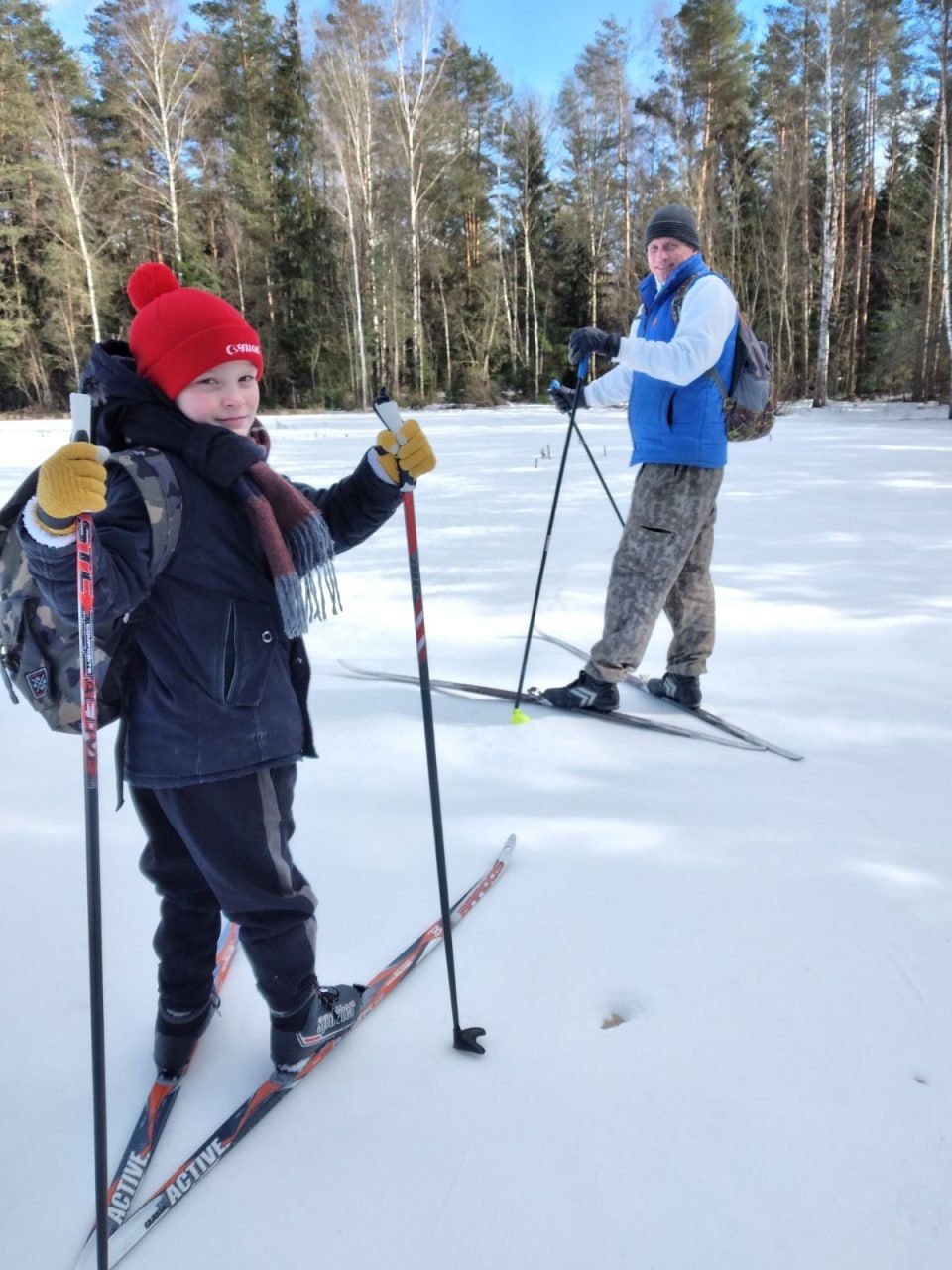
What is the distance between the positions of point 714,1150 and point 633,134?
2554 cm

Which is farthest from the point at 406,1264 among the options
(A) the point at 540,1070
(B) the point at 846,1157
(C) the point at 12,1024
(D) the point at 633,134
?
(D) the point at 633,134

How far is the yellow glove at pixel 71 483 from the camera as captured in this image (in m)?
1.04

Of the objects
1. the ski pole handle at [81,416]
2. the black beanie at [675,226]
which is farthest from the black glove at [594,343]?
the ski pole handle at [81,416]

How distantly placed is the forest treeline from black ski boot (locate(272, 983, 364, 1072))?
667 inches

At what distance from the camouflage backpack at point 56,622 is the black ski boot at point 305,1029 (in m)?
0.64

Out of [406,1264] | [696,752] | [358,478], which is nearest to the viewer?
[406,1264]

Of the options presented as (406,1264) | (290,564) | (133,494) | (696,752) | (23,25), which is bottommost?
(406,1264)

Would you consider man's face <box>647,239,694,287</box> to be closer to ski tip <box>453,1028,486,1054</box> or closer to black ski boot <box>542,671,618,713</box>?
black ski boot <box>542,671,618,713</box>

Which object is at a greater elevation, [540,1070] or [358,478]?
[358,478]

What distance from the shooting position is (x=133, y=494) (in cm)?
121

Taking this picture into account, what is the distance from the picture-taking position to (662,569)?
114 inches

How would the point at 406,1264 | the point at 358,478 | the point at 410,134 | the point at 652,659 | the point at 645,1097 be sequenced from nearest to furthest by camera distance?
the point at 406,1264 < the point at 645,1097 < the point at 358,478 < the point at 652,659 < the point at 410,134

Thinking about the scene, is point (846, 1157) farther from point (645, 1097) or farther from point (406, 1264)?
point (406, 1264)

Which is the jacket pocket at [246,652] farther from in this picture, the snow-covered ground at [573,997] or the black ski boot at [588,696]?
the black ski boot at [588,696]
